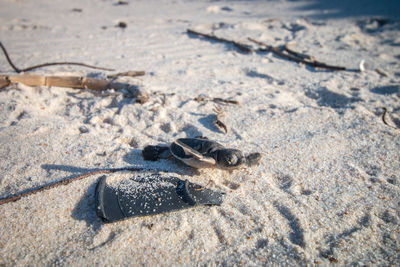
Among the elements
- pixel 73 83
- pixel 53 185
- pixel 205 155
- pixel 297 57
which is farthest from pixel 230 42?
pixel 53 185

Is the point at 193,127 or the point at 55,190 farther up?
the point at 193,127

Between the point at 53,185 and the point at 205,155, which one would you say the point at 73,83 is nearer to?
the point at 53,185

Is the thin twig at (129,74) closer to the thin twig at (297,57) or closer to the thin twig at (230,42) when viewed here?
the thin twig at (230,42)

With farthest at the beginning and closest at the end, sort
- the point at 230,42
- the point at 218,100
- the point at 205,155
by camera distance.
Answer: the point at 230,42 → the point at 218,100 → the point at 205,155

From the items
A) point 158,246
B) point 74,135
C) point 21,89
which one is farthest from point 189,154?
point 21,89

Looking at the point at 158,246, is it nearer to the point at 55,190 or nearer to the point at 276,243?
the point at 276,243

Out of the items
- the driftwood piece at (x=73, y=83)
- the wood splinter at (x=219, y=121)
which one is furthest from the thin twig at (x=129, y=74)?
the wood splinter at (x=219, y=121)
